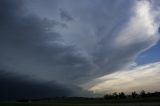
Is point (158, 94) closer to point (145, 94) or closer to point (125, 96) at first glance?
point (145, 94)

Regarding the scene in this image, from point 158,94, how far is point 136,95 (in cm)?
1189

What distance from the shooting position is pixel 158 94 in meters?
162

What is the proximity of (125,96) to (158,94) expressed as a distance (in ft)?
70.4

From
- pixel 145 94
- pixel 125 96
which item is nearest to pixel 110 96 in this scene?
pixel 125 96

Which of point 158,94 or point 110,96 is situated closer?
point 158,94

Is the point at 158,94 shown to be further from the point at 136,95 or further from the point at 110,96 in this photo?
the point at 110,96

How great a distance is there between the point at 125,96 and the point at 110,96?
10.3 m

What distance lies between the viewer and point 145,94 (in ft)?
536

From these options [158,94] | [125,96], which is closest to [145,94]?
[158,94]

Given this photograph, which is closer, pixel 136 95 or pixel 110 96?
pixel 136 95

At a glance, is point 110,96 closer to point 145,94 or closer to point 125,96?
point 125,96

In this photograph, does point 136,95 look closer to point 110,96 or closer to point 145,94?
point 145,94

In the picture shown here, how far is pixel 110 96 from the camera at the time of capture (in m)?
186

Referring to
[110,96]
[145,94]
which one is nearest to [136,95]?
[145,94]
